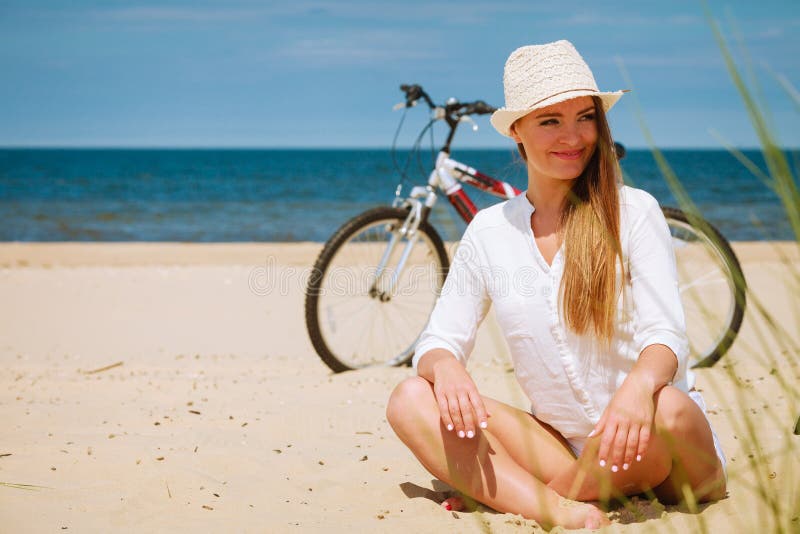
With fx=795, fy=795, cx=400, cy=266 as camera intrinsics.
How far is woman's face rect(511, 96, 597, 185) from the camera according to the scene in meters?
2.13

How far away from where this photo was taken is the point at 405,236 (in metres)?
4.21

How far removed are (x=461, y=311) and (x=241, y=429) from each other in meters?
1.19

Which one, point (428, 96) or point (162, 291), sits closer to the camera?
point (428, 96)

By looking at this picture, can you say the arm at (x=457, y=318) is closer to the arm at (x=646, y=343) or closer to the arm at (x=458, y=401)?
the arm at (x=458, y=401)

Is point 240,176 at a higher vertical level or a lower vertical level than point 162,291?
higher

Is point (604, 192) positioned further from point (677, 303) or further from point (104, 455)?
point (104, 455)

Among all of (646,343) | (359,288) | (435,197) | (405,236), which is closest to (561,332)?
(646,343)

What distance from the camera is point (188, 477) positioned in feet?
8.16

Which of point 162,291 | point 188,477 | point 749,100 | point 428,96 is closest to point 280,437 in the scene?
point 188,477

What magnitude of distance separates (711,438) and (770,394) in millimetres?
1593

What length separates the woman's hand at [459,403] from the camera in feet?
6.79

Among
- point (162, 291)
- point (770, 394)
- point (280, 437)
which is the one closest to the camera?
point (280, 437)

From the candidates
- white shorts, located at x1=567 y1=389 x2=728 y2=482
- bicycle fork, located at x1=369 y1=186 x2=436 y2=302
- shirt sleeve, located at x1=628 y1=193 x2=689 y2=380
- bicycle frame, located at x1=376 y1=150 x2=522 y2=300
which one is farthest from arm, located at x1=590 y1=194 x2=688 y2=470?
bicycle fork, located at x1=369 y1=186 x2=436 y2=302

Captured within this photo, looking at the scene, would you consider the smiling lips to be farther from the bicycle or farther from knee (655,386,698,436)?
the bicycle
